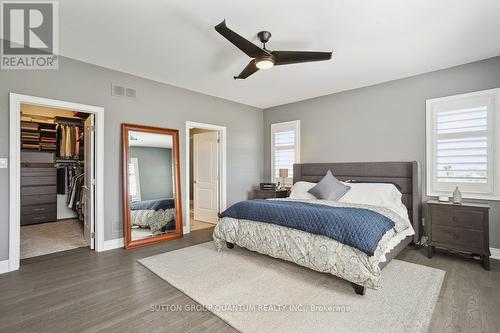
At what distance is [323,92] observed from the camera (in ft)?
16.4

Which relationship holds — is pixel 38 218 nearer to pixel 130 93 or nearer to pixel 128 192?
pixel 128 192

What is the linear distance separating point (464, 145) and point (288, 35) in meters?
2.97

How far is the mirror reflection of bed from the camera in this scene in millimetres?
4086

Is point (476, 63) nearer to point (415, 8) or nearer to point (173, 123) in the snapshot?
point (415, 8)

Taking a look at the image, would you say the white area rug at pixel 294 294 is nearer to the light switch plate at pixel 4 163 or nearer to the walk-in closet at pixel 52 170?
the light switch plate at pixel 4 163

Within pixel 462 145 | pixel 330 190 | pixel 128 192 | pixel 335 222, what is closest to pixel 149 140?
pixel 128 192

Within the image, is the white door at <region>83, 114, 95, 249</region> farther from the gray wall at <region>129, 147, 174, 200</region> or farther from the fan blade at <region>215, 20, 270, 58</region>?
the fan blade at <region>215, 20, 270, 58</region>

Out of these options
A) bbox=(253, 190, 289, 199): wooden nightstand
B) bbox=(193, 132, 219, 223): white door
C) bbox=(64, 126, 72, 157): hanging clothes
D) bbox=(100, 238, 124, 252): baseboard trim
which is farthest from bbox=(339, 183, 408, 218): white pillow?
bbox=(64, 126, 72, 157): hanging clothes

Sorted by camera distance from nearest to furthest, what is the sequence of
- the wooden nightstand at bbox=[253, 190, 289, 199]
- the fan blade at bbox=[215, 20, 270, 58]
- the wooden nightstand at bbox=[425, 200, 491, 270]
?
1. the fan blade at bbox=[215, 20, 270, 58]
2. the wooden nightstand at bbox=[425, 200, 491, 270]
3. the wooden nightstand at bbox=[253, 190, 289, 199]

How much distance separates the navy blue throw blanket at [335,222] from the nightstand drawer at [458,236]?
3.67 feet

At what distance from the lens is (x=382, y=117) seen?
443 cm

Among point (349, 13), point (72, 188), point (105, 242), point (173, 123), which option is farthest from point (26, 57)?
point (349, 13)

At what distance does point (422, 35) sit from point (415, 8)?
628mm

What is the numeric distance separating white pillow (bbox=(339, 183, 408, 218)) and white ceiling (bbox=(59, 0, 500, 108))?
1.82m
